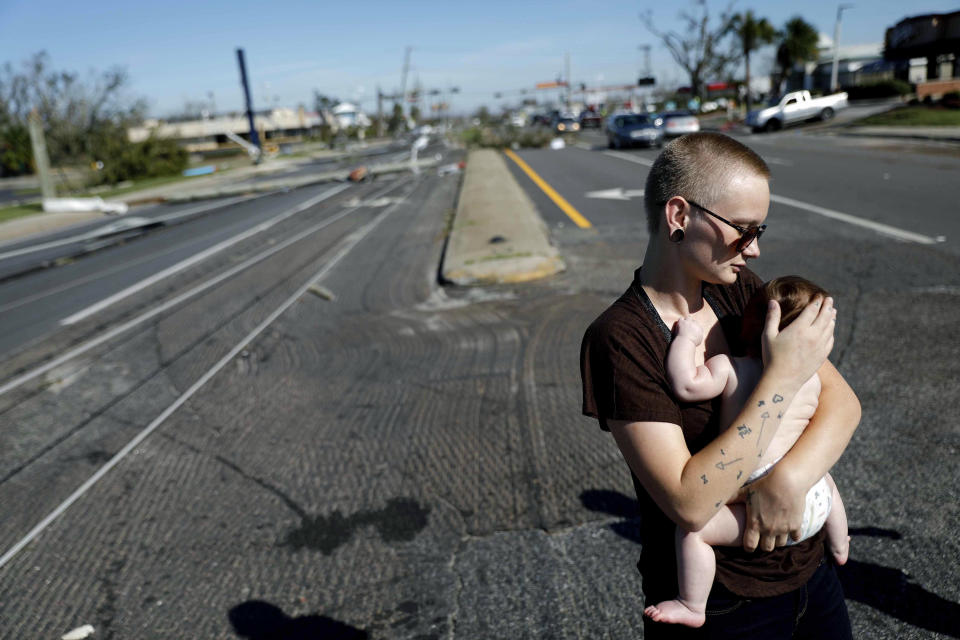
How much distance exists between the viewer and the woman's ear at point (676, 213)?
172 cm

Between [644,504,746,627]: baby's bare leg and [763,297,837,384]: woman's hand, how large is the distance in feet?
1.20

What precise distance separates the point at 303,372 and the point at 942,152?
20.0 meters

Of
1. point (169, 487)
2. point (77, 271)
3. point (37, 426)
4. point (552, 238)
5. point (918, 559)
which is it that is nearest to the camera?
point (918, 559)

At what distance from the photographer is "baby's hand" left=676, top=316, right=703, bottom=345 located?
1690 millimetres

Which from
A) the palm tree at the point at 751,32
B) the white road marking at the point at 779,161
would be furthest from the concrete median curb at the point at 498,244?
the palm tree at the point at 751,32

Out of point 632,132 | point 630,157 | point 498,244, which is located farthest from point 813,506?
point 632,132

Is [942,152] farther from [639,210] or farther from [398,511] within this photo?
[398,511]

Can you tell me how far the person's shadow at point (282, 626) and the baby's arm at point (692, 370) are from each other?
203 centimetres

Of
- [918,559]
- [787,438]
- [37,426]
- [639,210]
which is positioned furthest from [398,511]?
[639,210]

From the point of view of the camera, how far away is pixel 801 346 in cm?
158

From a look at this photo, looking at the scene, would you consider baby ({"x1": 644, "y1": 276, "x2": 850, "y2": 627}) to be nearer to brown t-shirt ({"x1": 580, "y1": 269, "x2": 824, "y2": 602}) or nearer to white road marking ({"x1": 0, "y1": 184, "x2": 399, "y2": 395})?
brown t-shirt ({"x1": 580, "y1": 269, "x2": 824, "y2": 602})

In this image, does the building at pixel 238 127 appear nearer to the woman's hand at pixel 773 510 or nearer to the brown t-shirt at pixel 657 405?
the brown t-shirt at pixel 657 405

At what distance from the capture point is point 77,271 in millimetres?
13367

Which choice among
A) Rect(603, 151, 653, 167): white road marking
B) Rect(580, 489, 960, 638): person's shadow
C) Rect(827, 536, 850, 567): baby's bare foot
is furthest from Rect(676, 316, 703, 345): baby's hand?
Rect(603, 151, 653, 167): white road marking
